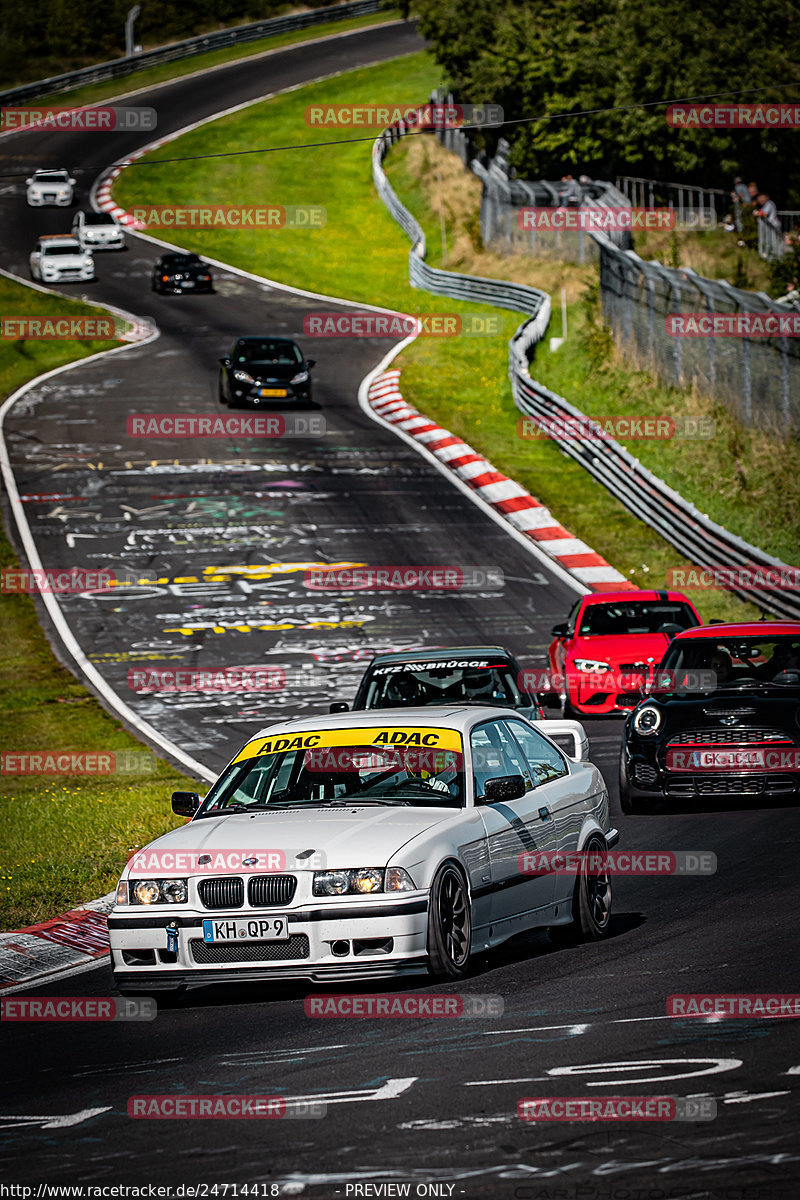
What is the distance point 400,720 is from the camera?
9344mm

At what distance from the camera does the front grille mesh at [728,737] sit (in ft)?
43.7

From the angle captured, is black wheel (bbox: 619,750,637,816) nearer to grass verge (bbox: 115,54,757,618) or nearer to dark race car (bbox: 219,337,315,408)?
grass verge (bbox: 115,54,757,618)

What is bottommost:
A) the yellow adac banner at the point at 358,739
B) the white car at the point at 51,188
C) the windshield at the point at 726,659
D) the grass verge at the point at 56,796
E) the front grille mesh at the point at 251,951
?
the grass verge at the point at 56,796

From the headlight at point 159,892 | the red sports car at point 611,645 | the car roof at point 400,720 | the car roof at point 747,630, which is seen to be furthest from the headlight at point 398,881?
the red sports car at point 611,645

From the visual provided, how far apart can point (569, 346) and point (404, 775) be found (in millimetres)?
32154

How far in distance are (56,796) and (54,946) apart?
18.3 feet

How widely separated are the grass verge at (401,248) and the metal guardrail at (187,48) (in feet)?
32.8

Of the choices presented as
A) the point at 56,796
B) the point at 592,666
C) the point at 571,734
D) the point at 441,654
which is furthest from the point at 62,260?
the point at 571,734

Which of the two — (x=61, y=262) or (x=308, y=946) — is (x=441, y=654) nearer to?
(x=308, y=946)

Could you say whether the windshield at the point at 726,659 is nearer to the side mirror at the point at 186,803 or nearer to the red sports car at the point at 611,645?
the red sports car at the point at 611,645

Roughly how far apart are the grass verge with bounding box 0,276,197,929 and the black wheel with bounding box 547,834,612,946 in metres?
3.35

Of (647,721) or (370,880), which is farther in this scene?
(647,721)

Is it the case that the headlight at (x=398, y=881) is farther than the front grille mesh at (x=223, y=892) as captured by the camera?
No

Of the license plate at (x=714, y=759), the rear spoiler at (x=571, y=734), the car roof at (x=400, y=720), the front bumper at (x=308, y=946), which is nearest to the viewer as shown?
the front bumper at (x=308, y=946)
